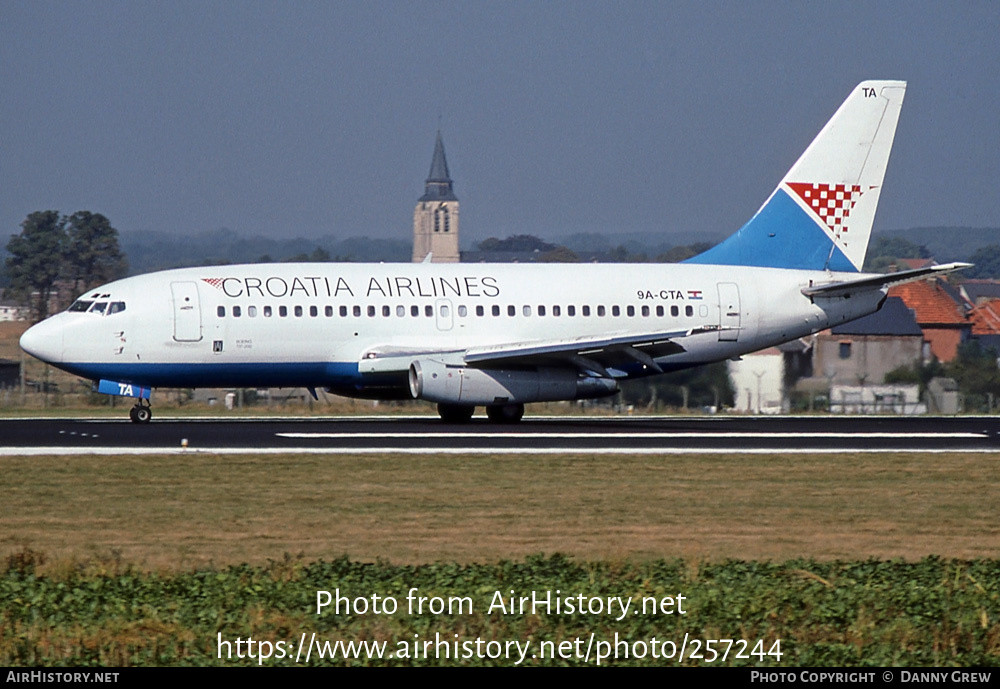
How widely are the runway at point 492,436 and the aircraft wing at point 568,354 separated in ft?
5.06

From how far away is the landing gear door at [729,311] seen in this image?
3897 centimetres

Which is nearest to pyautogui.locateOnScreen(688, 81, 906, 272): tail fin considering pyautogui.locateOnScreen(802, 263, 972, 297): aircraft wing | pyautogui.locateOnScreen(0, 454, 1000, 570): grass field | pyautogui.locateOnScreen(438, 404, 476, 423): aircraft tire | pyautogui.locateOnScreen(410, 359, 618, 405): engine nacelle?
pyautogui.locateOnScreen(802, 263, 972, 297): aircraft wing

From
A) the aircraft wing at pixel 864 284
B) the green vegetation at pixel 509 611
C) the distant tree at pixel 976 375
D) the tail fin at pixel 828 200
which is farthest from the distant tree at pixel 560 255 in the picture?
the green vegetation at pixel 509 611

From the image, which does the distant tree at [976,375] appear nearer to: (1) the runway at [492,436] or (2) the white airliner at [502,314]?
(1) the runway at [492,436]

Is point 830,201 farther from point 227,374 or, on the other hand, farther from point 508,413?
point 227,374

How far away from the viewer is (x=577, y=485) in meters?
22.3

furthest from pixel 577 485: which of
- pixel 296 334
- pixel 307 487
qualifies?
pixel 296 334

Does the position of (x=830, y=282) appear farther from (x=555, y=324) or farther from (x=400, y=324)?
(x=400, y=324)

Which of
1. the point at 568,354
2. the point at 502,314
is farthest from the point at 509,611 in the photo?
the point at 502,314

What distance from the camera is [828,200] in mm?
40812

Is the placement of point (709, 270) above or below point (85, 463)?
above

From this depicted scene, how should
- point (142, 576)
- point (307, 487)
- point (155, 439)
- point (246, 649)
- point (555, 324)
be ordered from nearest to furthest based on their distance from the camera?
1. point (246, 649)
2. point (142, 576)
3. point (307, 487)
4. point (155, 439)
5. point (555, 324)

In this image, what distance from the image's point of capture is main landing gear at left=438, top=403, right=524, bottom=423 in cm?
3641

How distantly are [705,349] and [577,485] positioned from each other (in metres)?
17.5
